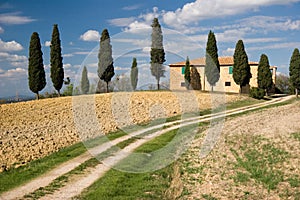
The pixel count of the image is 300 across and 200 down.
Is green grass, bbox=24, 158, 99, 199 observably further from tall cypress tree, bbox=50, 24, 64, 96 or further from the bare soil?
tall cypress tree, bbox=50, 24, 64, 96

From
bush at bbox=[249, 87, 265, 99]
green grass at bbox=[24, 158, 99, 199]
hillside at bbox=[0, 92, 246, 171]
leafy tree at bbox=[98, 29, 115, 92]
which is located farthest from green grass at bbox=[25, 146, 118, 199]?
bush at bbox=[249, 87, 265, 99]

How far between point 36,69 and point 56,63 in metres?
3.17

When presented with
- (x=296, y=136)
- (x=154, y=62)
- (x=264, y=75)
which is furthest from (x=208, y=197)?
(x=264, y=75)

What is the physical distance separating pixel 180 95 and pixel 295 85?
22.9m

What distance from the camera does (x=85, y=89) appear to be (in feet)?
193

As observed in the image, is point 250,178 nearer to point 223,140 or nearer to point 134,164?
point 134,164

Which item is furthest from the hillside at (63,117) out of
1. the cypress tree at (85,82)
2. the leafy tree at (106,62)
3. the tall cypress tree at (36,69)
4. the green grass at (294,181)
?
the cypress tree at (85,82)

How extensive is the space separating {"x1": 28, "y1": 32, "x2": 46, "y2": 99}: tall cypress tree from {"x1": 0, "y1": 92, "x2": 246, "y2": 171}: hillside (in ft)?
15.1

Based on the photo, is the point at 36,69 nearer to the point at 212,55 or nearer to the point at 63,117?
the point at 63,117

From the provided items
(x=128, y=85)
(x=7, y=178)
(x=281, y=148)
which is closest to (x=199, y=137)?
(x=281, y=148)

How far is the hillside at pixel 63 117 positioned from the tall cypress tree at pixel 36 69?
181 inches

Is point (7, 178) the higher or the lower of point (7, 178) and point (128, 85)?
the lower

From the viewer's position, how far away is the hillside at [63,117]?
738 inches

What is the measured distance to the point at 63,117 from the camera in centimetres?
2975
